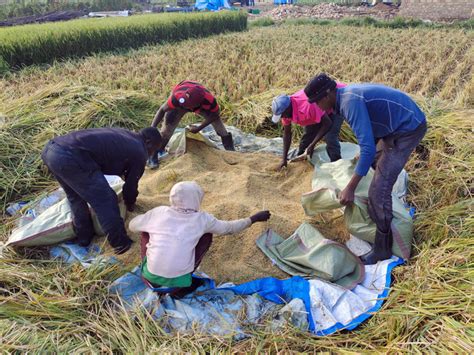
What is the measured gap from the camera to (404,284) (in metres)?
2.42

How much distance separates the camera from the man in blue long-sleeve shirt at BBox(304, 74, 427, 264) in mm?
2385

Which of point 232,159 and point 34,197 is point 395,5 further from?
point 34,197

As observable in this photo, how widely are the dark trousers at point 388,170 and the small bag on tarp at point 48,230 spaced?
1.99 m

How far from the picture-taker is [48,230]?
9.46ft

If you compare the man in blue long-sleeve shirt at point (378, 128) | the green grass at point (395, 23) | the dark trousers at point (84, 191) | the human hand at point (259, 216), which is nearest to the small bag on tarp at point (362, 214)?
the man in blue long-sleeve shirt at point (378, 128)

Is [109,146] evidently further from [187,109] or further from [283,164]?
[283,164]

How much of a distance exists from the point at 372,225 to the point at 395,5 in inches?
1042

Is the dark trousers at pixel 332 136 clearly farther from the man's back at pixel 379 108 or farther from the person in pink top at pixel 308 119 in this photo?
the man's back at pixel 379 108

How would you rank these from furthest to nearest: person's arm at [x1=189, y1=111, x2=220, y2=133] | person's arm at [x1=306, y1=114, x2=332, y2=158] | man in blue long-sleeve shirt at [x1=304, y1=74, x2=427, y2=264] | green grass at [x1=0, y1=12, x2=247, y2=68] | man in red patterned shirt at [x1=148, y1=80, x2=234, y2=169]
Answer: green grass at [x1=0, y1=12, x2=247, y2=68] < person's arm at [x1=189, y1=111, x2=220, y2=133] < man in red patterned shirt at [x1=148, y1=80, x2=234, y2=169] < person's arm at [x1=306, y1=114, x2=332, y2=158] < man in blue long-sleeve shirt at [x1=304, y1=74, x2=427, y2=264]

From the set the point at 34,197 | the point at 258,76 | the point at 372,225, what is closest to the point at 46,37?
the point at 258,76

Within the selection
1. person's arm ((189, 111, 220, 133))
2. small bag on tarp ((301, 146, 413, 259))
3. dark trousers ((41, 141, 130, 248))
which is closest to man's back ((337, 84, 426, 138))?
small bag on tarp ((301, 146, 413, 259))

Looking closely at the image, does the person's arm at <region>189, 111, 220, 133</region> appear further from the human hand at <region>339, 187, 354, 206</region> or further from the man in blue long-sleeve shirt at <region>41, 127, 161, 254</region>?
the human hand at <region>339, 187, 354, 206</region>

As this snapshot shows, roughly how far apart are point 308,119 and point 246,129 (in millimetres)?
1683

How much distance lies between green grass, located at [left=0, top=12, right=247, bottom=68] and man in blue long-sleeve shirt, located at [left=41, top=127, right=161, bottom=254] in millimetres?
7567
